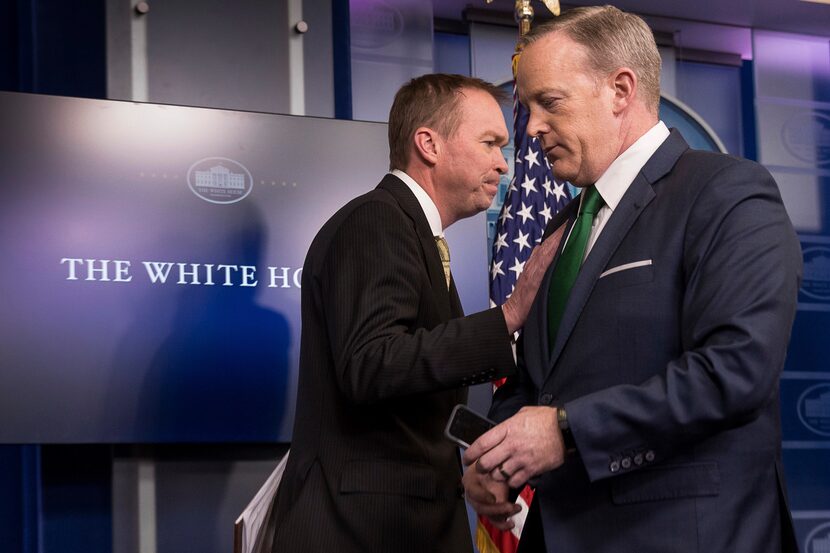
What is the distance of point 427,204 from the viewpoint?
103 inches

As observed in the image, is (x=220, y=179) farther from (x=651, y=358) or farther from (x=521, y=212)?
(x=651, y=358)

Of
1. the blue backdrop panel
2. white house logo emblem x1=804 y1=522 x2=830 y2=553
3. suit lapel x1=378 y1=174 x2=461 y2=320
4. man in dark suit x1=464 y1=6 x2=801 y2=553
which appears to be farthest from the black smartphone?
white house logo emblem x1=804 y1=522 x2=830 y2=553

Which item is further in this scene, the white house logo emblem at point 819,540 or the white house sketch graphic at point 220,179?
the white house logo emblem at point 819,540

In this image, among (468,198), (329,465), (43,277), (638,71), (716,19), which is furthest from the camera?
(716,19)

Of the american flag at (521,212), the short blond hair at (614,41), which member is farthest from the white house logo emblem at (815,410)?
the short blond hair at (614,41)

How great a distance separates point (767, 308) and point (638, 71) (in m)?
0.59

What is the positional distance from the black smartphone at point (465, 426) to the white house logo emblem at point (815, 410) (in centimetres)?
530

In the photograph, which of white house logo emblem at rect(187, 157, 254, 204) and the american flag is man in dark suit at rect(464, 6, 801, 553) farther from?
the american flag

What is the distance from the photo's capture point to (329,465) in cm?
227

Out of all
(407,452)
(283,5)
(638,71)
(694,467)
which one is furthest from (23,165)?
(694,467)

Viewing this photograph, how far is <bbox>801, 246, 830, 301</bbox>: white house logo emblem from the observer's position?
266 inches

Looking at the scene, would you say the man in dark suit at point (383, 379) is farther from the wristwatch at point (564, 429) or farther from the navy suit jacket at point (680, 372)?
the wristwatch at point (564, 429)

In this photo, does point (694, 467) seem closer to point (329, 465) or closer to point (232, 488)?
point (329, 465)

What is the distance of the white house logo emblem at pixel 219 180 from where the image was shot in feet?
12.4
